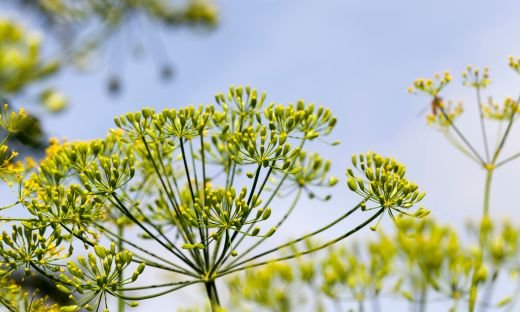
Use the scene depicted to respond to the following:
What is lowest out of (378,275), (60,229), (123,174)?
(378,275)

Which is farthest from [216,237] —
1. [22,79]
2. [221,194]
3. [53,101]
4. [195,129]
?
[53,101]

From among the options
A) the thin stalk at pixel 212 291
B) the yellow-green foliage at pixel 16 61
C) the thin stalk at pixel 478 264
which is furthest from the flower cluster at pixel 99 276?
the yellow-green foliage at pixel 16 61

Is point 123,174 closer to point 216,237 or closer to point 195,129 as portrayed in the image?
point 195,129

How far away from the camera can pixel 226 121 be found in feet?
19.8

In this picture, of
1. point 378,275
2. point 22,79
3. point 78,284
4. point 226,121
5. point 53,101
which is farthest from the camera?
point 53,101

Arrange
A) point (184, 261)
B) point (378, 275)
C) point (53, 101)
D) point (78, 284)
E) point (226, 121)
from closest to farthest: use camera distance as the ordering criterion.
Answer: point (378, 275) → point (78, 284) → point (184, 261) → point (226, 121) → point (53, 101)

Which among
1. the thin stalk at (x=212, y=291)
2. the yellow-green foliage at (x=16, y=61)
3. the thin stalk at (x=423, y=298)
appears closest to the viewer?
the thin stalk at (x=423, y=298)

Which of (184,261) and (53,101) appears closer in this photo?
(184,261)

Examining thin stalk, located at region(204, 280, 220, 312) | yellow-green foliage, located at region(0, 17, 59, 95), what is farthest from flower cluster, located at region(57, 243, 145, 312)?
yellow-green foliage, located at region(0, 17, 59, 95)

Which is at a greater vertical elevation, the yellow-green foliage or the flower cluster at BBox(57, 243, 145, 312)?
the yellow-green foliage

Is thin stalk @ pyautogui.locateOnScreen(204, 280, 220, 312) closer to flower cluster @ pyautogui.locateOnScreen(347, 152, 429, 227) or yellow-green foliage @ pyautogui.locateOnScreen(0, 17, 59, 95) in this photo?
flower cluster @ pyautogui.locateOnScreen(347, 152, 429, 227)

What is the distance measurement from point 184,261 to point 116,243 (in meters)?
0.68

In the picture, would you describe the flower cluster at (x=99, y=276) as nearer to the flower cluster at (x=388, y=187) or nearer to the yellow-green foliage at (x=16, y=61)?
the flower cluster at (x=388, y=187)

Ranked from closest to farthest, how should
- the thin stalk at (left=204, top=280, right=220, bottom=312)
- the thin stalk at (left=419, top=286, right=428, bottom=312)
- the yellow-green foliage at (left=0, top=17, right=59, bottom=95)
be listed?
1. the thin stalk at (left=419, top=286, right=428, bottom=312)
2. the thin stalk at (left=204, top=280, right=220, bottom=312)
3. the yellow-green foliage at (left=0, top=17, right=59, bottom=95)
